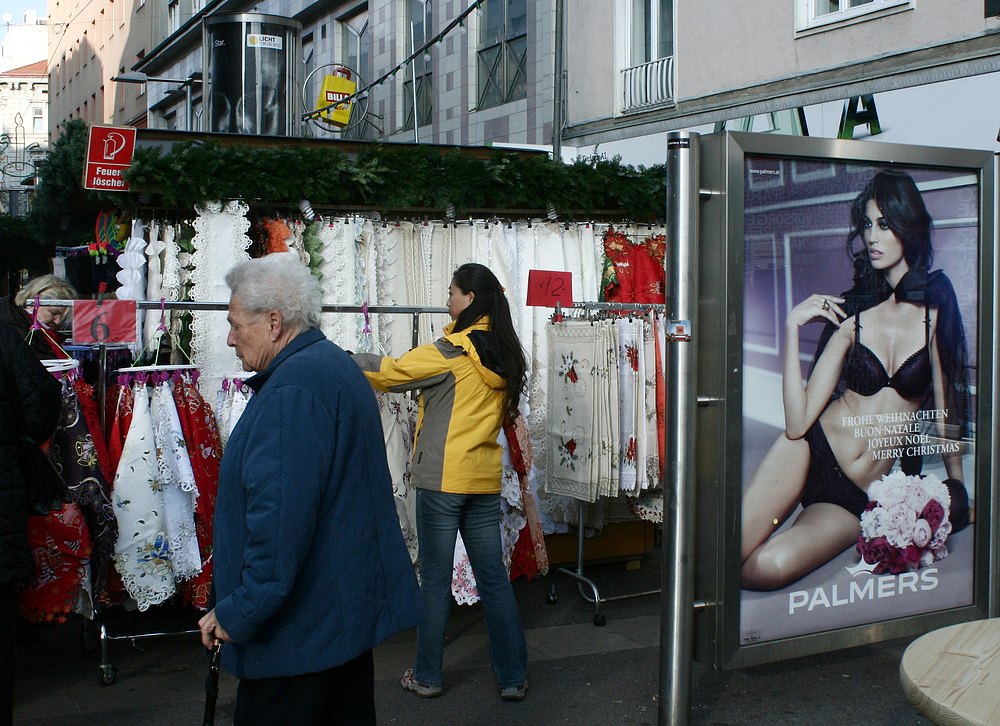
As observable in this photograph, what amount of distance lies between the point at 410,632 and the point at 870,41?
7087 millimetres

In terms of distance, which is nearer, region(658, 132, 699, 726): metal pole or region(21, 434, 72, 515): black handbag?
region(658, 132, 699, 726): metal pole

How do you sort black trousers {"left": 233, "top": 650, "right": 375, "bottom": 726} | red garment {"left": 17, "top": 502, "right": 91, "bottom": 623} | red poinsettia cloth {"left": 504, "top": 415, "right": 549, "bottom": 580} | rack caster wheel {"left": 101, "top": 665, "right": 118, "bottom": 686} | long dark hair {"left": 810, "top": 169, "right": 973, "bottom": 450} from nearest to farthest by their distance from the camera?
1. black trousers {"left": 233, "top": 650, "right": 375, "bottom": 726}
2. long dark hair {"left": 810, "top": 169, "right": 973, "bottom": 450}
3. red garment {"left": 17, "top": 502, "right": 91, "bottom": 623}
4. rack caster wheel {"left": 101, "top": 665, "right": 118, "bottom": 686}
5. red poinsettia cloth {"left": 504, "top": 415, "right": 549, "bottom": 580}

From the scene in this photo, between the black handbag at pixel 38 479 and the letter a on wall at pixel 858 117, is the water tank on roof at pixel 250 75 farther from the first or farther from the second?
the black handbag at pixel 38 479

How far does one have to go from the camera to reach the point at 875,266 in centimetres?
347

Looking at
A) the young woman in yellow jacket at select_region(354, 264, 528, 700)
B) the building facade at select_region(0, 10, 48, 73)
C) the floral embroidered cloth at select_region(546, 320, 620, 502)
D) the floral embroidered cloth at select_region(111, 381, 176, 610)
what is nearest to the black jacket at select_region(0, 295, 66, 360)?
the floral embroidered cloth at select_region(111, 381, 176, 610)

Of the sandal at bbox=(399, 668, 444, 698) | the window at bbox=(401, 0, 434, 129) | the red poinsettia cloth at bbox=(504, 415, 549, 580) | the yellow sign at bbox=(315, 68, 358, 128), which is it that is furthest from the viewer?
the window at bbox=(401, 0, 434, 129)

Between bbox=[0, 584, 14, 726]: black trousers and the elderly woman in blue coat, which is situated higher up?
the elderly woman in blue coat

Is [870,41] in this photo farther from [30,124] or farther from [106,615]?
[30,124]

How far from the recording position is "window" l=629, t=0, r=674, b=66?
11586mm

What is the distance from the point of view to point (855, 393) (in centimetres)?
344

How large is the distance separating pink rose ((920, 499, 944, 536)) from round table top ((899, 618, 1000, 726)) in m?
1.53

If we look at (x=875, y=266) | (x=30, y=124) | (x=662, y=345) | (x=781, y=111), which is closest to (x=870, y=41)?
(x=781, y=111)

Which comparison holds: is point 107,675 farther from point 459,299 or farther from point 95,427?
point 459,299

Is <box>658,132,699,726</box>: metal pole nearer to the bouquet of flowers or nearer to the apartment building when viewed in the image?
the bouquet of flowers
